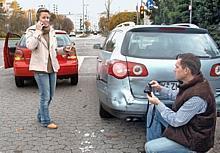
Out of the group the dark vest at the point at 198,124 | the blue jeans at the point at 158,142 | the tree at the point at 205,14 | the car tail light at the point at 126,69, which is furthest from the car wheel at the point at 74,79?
the tree at the point at 205,14

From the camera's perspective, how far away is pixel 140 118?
466 centimetres

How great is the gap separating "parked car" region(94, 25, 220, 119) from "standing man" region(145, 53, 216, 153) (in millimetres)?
1006

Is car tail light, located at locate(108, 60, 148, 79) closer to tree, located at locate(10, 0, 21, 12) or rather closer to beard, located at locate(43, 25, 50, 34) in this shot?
beard, located at locate(43, 25, 50, 34)

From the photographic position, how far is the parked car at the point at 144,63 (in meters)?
4.53

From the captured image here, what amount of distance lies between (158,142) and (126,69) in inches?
53.7

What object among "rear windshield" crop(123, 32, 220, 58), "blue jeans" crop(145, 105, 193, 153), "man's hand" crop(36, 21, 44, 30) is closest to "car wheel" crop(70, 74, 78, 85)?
"man's hand" crop(36, 21, 44, 30)

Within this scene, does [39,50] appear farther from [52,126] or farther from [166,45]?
[166,45]

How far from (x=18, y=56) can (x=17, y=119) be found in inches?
111

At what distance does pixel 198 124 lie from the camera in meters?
3.13

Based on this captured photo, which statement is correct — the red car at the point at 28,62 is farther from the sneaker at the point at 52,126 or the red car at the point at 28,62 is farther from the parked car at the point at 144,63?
the parked car at the point at 144,63

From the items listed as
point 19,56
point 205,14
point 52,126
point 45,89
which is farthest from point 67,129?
point 205,14

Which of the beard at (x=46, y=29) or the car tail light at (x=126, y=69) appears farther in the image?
the beard at (x=46, y=29)

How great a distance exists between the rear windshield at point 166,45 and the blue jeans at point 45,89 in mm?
1271

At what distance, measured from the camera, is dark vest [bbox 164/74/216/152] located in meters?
3.13
